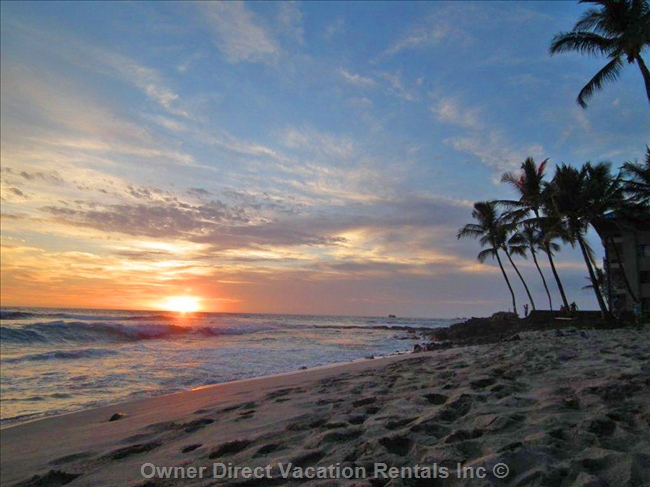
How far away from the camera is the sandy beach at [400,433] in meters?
2.54

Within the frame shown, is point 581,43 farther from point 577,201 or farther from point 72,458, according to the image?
point 72,458

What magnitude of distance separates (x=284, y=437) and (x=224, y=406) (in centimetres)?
267

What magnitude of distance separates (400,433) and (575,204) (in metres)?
22.1

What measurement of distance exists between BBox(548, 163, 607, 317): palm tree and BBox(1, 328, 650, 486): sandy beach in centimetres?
1710

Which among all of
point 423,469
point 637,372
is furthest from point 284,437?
point 637,372

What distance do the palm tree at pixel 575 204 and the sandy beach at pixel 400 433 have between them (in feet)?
56.1

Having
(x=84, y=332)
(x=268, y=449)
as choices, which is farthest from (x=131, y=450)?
(x=84, y=332)

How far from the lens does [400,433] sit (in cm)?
327

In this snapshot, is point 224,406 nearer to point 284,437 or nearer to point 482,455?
point 284,437

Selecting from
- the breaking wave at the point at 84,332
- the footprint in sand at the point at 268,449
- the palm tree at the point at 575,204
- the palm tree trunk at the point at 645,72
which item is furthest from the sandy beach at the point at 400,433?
the breaking wave at the point at 84,332

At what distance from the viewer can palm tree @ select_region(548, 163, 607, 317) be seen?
20934 mm

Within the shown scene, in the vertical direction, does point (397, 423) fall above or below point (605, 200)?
below

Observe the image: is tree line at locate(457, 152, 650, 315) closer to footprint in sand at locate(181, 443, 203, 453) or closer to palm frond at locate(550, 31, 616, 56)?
palm frond at locate(550, 31, 616, 56)

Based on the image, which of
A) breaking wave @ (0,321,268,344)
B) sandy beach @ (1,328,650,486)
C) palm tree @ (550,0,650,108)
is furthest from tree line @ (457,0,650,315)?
breaking wave @ (0,321,268,344)
